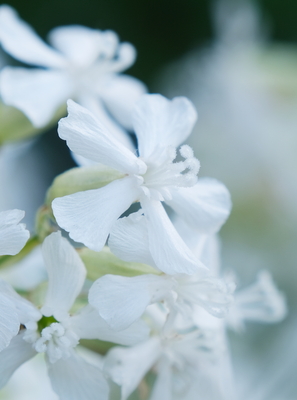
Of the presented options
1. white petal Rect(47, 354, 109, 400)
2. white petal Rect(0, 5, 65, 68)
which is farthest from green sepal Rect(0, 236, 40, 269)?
white petal Rect(0, 5, 65, 68)

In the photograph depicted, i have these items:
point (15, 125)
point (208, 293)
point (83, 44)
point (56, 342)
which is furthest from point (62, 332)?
point (83, 44)

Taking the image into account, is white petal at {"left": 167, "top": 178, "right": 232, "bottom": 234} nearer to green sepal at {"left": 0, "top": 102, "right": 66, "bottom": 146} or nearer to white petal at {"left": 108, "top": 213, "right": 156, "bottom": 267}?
white petal at {"left": 108, "top": 213, "right": 156, "bottom": 267}

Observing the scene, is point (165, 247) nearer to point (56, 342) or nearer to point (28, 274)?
point (56, 342)

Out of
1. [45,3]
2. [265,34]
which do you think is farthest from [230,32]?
[45,3]

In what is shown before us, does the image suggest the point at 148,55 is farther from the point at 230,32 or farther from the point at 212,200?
the point at 212,200

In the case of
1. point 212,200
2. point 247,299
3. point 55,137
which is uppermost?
point 212,200
